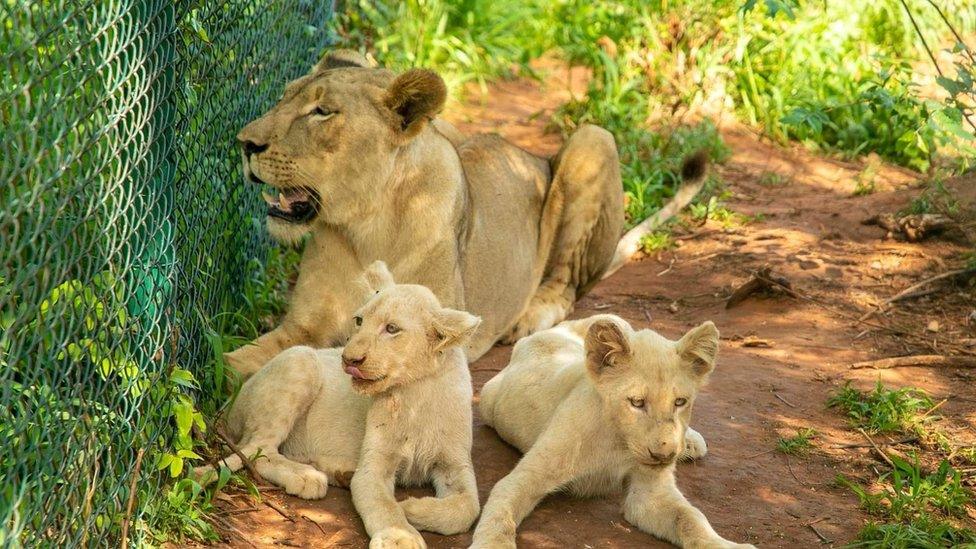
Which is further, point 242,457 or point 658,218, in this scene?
point 658,218

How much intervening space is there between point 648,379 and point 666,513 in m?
0.47

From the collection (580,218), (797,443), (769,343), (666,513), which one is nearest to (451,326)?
(666,513)

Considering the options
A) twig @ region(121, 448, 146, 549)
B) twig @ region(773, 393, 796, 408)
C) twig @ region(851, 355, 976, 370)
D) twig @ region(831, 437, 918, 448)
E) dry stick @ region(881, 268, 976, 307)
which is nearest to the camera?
twig @ region(121, 448, 146, 549)

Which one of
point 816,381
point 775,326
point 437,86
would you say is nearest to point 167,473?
point 437,86

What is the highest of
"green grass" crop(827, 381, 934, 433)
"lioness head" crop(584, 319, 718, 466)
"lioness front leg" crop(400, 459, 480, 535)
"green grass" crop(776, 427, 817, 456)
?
"lioness head" crop(584, 319, 718, 466)

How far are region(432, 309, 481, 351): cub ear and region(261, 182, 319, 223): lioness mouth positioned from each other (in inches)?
46.2

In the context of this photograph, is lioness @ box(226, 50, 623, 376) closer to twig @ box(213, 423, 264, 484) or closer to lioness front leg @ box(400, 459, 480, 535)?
twig @ box(213, 423, 264, 484)

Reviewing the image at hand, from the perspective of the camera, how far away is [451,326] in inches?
169

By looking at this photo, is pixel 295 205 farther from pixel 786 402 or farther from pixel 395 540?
pixel 786 402

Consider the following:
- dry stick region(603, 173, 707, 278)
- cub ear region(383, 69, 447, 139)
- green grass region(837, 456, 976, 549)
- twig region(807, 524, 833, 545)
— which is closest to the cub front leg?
twig region(807, 524, 833, 545)

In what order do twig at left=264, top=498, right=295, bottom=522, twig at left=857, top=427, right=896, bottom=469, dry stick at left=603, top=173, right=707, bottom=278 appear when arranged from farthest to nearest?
1. dry stick at left=603, top=173, right=707, bottom=278
2. twig at left=857, top=427, right=896, bottom=469
3. twig at left=264, top=498, right=295, bottom=522

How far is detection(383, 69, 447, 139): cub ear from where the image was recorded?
17.0 ft

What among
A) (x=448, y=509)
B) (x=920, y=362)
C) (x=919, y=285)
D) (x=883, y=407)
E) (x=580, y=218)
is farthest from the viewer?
(x=580, y=218)

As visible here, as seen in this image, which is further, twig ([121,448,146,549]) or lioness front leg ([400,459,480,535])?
lioness front leg ([400,459,480,535])
